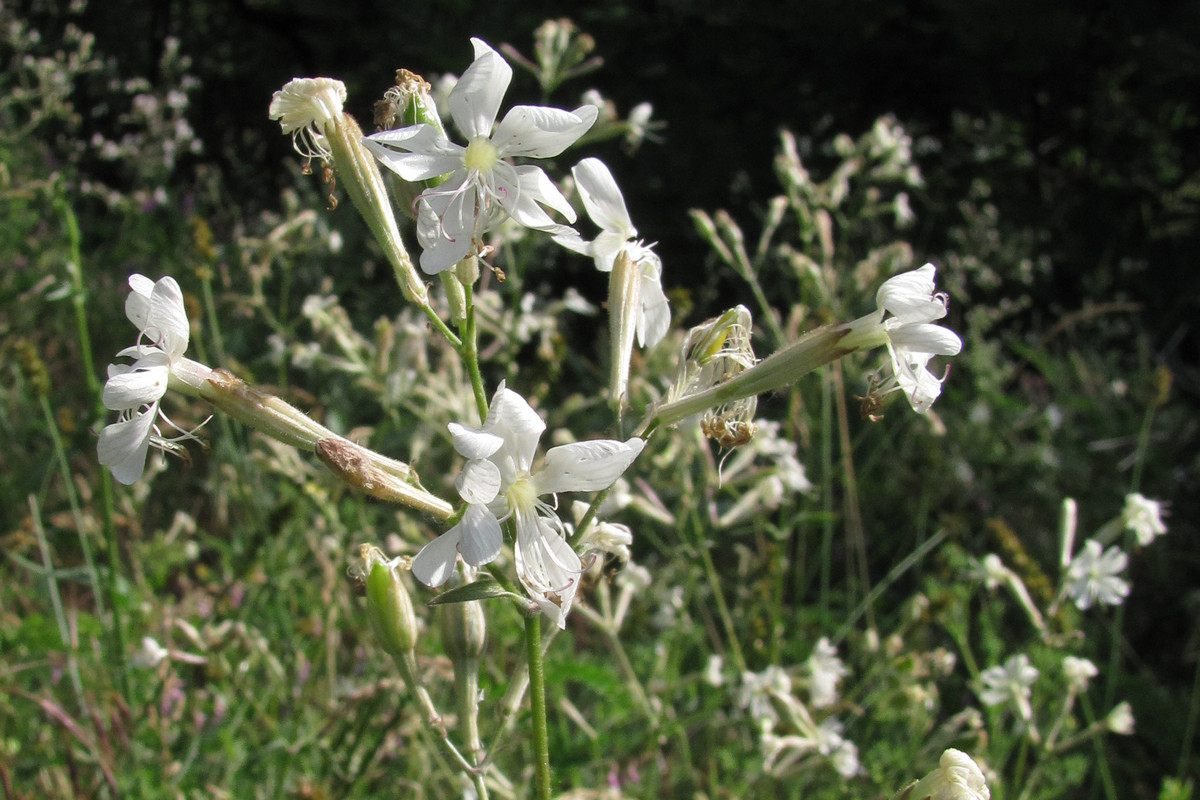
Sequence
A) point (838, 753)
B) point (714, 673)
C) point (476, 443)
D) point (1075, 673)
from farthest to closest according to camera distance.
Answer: point (714, 673)
point (838, 753)
point (1075, 673)
point (476, 443)

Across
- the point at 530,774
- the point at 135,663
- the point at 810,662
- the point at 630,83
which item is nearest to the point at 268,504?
the point at 135,663

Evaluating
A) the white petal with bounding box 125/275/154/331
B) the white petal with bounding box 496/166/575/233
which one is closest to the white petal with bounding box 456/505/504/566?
the white petal with bounding box 496/166/575/233

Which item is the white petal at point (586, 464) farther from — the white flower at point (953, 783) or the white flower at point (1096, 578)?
the white flower at point (1096, 578)

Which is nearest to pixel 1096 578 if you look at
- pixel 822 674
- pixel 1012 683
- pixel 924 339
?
pixel 1012 683

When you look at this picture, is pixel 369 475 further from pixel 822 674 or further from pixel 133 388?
pixel 822 674

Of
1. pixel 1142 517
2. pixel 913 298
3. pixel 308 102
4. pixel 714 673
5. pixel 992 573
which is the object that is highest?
pixel 308 102

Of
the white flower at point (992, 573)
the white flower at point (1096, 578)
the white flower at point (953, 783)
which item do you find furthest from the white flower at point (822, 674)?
the white flower at point (953, 783)
